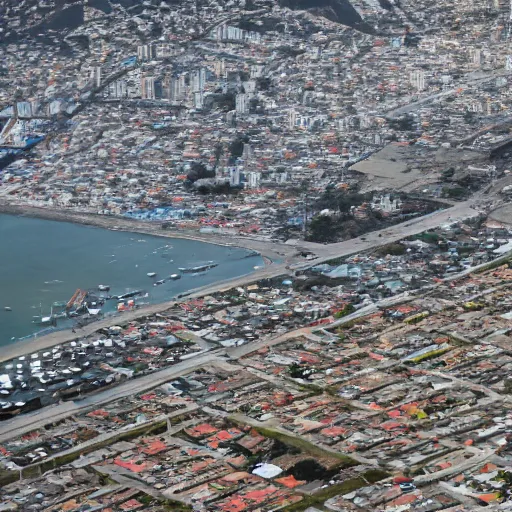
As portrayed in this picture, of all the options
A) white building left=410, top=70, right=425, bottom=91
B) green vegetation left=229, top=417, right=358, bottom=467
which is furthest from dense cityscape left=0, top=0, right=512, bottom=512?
white building left=410, top=70, right=425, bottom=91

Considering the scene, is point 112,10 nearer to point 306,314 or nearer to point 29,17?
point 29,17

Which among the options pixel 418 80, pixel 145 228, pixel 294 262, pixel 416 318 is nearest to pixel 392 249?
pixel 294 262

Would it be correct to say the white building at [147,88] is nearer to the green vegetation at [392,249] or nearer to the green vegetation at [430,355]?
the green vegetation at [392,249]

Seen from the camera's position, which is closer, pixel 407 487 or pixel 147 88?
pixel 407 487

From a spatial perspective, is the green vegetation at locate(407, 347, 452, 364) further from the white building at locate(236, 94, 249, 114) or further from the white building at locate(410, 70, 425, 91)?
the white building at locate(410, 70, 425, 91)

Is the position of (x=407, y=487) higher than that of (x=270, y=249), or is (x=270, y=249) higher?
(x=270, y=249)

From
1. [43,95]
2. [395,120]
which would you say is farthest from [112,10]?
[395,120]

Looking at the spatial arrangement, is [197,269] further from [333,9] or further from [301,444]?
[333,9]
